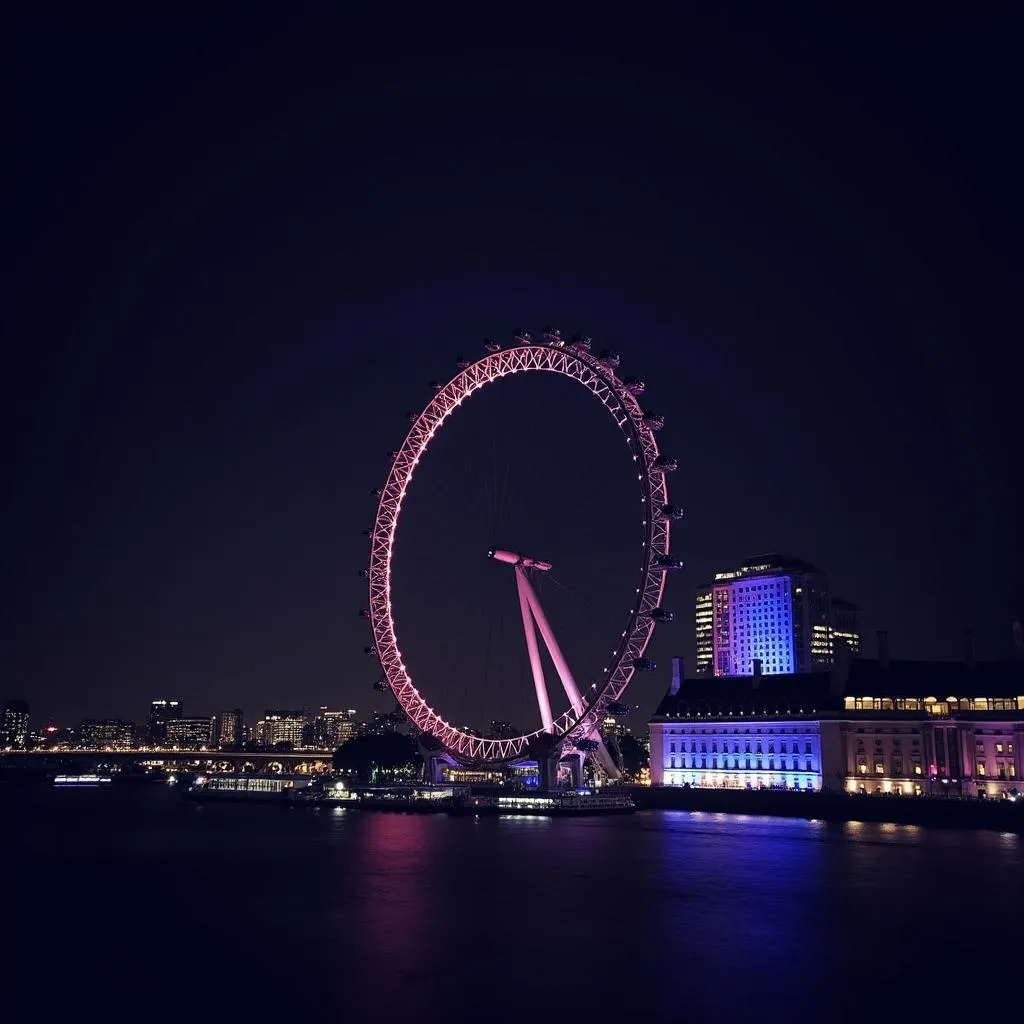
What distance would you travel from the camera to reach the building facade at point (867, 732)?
9162 centimetres

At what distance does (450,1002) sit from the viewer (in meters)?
25.5

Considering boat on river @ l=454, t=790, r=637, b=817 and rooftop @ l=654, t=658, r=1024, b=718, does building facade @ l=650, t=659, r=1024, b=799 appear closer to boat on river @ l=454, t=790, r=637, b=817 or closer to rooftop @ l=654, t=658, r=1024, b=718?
rooftop @ l=654, t=658, r=1024, b=718

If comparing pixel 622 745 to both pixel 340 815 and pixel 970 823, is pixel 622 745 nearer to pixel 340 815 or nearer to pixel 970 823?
pixel 340 815

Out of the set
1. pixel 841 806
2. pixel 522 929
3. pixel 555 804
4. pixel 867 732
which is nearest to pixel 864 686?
pixel 867 732

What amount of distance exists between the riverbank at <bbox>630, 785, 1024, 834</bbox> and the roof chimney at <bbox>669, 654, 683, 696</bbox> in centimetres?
1760

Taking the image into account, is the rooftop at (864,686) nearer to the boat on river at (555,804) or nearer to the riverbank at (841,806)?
the riverbank at (841,806)

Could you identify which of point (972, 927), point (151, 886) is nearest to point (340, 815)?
point (151, 886)

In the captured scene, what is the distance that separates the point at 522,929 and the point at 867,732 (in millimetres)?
69796

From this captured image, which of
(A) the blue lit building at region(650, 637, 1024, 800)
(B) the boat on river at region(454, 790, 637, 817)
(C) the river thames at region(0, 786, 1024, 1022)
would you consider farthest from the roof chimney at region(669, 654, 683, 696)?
(C) the river thames at region(0, 786, 1024, 1022)

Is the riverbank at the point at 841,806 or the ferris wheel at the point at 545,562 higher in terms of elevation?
the ferris wheel at the point at 545,562

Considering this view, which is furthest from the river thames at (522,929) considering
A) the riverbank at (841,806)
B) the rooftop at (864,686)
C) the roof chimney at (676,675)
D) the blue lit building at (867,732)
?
the roof chimney at (676,675)

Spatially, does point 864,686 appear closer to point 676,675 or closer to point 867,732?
point 867,732

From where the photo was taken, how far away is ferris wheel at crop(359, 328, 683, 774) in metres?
77.8

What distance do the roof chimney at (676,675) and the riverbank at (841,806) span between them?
17600 millimetres
